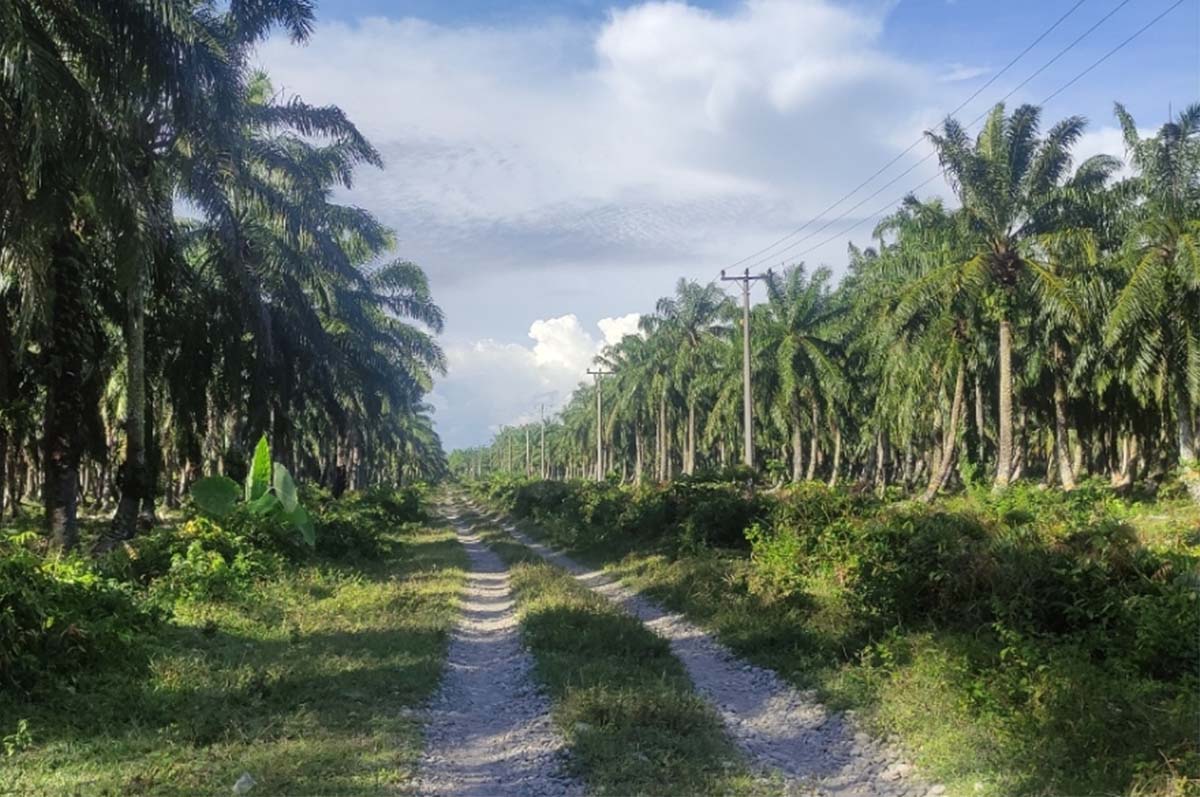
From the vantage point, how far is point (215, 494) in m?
11.9

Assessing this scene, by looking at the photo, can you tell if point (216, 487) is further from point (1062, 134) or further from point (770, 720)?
point (1062, 134)

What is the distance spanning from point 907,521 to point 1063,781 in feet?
20.7

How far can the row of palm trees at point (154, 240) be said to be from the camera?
9461mm

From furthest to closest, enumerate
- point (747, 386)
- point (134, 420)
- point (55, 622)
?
point (747, 386) < point (134, 420) < point (55, 622)

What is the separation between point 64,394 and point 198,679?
779cm

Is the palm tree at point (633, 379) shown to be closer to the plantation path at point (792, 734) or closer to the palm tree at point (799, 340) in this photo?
the palm tree at point (799, 340)

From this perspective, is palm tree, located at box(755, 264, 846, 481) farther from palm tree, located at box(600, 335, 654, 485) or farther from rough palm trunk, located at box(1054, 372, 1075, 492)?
palm tree, located at box(600, 335, 654, 485)

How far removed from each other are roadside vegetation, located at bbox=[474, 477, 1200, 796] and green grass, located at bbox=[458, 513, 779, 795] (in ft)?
3.99

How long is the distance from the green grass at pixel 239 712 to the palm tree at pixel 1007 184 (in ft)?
57.5

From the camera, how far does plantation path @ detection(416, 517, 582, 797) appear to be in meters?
5.57

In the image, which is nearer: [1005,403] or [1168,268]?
[1168,268]

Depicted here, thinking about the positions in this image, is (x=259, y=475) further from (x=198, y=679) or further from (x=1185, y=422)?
(x=1185, y=422)

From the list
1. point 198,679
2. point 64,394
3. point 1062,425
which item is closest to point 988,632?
point 198,679

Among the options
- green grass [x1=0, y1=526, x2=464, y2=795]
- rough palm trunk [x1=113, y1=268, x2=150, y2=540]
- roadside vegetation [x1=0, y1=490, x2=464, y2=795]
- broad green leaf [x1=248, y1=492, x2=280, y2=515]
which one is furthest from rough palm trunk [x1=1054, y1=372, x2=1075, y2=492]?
rough palm trunk [x1=113, y1=268, x2=150, y2=540]
